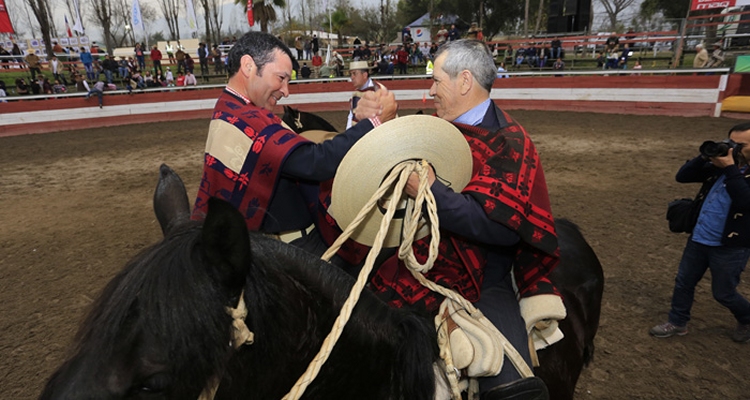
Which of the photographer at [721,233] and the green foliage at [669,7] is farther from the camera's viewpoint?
the green foliage at [669,7]

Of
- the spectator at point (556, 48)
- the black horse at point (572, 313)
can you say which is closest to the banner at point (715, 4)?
the spectator at point (556, 48)

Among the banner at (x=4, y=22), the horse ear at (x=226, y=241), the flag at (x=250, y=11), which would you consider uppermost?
the flag at (x=250, y=11)

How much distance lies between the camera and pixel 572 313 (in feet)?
8.02

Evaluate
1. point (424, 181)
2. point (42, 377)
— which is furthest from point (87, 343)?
point (42, 377)

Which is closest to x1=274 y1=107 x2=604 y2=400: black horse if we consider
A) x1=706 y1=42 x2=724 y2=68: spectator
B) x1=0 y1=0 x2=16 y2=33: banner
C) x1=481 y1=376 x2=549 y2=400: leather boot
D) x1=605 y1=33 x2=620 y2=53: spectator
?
x1=481 y1=376 x2=549 y2=400: leather boot

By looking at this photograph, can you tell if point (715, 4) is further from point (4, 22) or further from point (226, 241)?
point (4, 22)

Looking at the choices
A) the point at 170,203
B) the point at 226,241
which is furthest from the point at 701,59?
the point at 226,241

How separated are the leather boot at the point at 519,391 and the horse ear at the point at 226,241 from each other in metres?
1.22

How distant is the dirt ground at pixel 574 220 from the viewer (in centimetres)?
333

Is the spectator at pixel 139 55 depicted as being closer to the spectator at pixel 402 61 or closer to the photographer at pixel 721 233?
the spectator at pixel 402 61

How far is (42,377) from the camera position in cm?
338

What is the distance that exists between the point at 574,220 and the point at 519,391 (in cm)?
489

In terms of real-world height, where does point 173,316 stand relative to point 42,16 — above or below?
below

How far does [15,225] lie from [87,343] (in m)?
7.39
